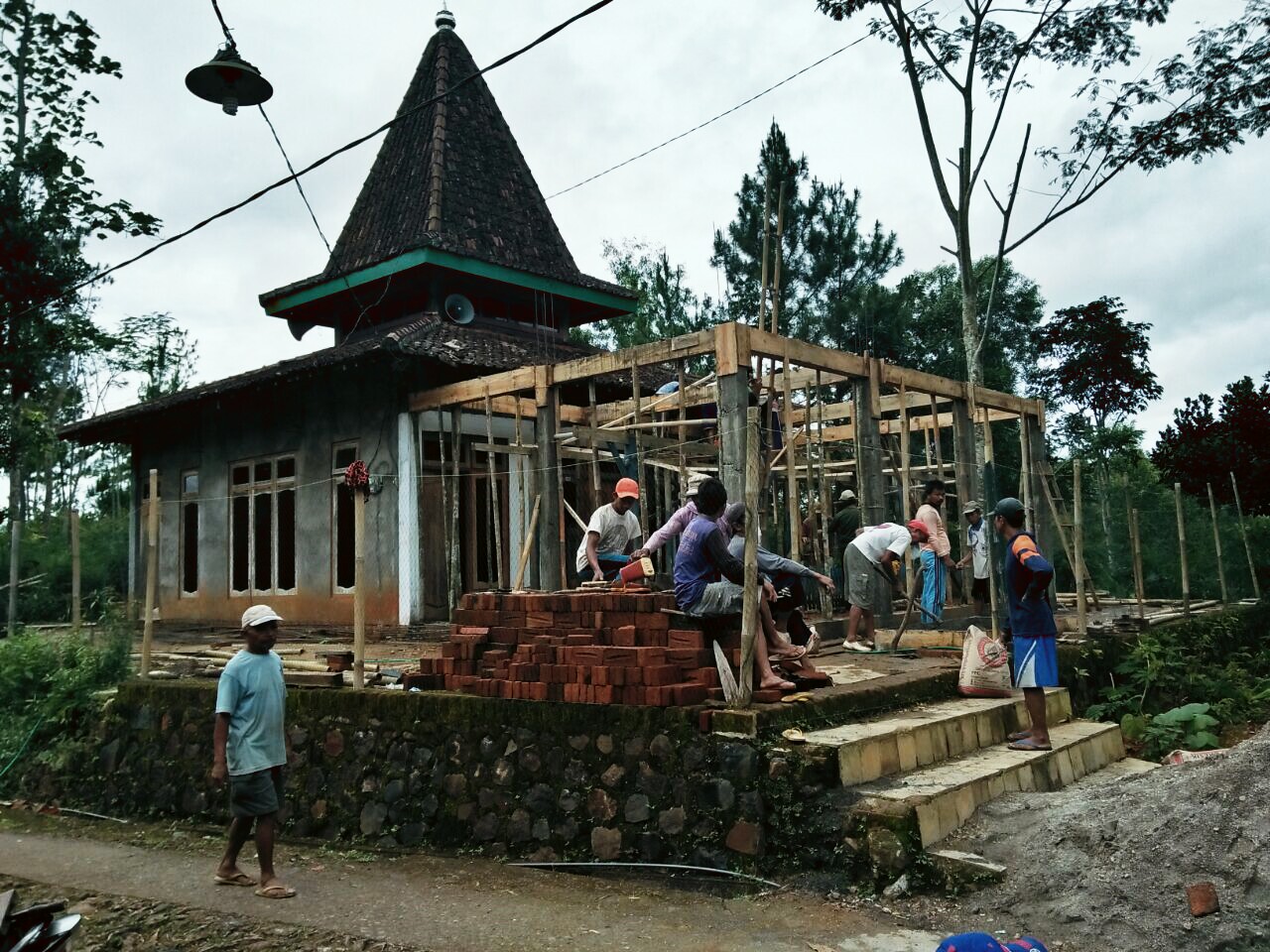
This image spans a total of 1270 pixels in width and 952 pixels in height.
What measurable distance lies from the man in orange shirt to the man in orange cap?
306 cm

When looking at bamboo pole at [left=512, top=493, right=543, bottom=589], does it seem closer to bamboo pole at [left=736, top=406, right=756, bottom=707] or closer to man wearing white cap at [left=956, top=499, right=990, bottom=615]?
bamboo pole at [left=736, top=406, right=756, bottom=707]

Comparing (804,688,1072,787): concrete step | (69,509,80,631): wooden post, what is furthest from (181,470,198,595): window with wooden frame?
(804,688,1072,787): concrete step

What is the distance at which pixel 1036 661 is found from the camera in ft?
22.4

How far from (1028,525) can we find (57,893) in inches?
471

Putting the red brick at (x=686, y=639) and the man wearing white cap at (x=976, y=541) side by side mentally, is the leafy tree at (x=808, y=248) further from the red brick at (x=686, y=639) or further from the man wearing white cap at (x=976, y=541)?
the red brick at (x=686, y=639)

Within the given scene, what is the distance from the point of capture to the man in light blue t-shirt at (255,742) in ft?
20.5

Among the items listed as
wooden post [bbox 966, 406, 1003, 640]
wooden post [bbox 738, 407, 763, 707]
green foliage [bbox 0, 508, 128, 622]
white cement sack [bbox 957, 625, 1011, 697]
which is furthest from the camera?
green foliage [bbox 0, 508, 128, 622]

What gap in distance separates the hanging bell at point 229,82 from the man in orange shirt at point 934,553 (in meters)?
7.42

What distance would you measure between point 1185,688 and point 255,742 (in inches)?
341

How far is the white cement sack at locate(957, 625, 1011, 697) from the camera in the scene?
308 inches

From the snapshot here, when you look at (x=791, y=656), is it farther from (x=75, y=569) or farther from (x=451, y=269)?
(x=451, y=269)

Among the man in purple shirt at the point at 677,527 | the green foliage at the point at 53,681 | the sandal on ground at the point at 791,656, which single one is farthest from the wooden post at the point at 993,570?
the green foliage at the point at 53,681

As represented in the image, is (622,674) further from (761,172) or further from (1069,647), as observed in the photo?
(761,172)

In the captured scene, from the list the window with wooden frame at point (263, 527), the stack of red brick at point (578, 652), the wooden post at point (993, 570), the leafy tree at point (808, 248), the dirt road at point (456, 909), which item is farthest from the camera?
the leafy tree at point (808, 248)
